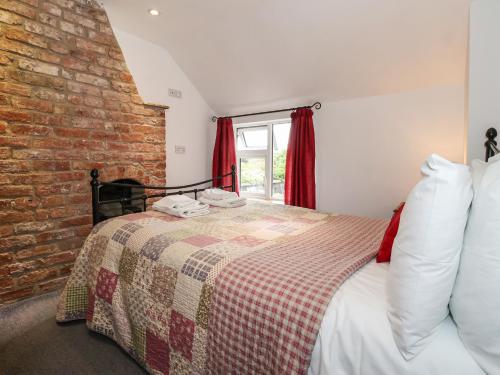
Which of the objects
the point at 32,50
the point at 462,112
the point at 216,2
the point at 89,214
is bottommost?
the point at 89,214

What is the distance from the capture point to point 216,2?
2477 millimetres

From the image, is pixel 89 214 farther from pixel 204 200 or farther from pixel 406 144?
pixel 406 144

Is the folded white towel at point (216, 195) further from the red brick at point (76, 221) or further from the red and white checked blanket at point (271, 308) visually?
the red and white checked blanket at point (271, 308)

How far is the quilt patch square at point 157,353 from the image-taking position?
4.20 feet

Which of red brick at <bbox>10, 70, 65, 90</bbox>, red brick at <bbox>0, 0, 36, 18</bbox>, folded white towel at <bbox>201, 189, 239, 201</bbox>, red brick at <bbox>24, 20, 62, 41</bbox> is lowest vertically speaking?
folded white towel at <bbox>201, 189, 239, 201</bbox>

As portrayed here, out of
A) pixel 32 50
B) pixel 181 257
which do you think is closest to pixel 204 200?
pixel 181 257

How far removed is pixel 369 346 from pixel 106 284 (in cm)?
141

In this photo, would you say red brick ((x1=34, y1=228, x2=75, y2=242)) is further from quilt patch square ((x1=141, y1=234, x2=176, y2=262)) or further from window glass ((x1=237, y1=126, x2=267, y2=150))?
window glass ((x1=237, y1=126, x2=267, y2=150))

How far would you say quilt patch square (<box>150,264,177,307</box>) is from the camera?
50.3 inches

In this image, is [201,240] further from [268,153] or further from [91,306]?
[268,153]

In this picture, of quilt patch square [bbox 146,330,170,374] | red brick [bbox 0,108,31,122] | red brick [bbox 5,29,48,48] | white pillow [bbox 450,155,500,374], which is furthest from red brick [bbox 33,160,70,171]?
white pillow [bbox 450,155,500,374]

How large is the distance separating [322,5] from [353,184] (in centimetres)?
180

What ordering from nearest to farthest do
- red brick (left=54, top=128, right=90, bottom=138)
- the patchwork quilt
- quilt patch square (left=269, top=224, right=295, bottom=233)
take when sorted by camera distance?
the patchwork quilt → quilt patch square (left=269, top=224, right=295, bottom=233) → red brick (left=54, top=128, right=90, bottom=138)

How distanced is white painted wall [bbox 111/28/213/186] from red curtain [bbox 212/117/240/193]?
26 centimetres
